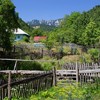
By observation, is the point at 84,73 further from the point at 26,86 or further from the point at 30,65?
the point at 30,65

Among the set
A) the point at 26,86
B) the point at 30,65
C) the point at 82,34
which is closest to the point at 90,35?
the point at 82,34

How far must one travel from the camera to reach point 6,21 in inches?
1341

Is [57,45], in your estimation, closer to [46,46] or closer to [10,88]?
[46,46]

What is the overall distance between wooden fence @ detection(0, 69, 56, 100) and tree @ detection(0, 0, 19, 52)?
1693 centimetres

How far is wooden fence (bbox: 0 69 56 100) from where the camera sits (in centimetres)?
1219

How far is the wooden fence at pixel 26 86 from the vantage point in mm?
12188

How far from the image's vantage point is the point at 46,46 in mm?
43562

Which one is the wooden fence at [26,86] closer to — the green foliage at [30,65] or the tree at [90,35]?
the green foliage at [30,65]

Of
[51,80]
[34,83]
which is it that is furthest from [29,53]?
[34,83]

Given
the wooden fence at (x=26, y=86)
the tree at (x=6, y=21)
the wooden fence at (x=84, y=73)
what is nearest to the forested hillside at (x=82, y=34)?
the tree at (x=6, y=21)

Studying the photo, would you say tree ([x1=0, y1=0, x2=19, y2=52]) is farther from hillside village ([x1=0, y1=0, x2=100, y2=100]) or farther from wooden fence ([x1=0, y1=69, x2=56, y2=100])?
wooden fence ([x1=0, y1=69, x2=56, y2=100])

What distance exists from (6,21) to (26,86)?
2106 centimetres

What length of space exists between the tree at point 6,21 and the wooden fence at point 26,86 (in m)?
16.9

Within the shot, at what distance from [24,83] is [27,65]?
19658 millimetres
